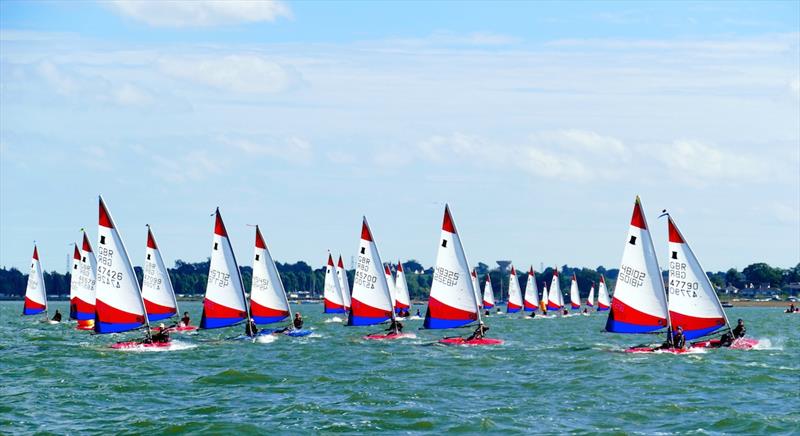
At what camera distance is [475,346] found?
60719 mm

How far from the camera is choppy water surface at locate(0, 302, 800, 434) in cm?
3431

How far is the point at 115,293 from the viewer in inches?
2256

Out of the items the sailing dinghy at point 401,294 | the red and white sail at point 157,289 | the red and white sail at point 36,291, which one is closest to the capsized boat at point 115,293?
the red and white sail at point 157,289

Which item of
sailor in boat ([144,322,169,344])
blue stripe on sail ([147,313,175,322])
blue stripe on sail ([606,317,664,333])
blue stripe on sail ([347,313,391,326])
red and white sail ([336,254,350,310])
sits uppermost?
red and white sail ([336,254,350,310])

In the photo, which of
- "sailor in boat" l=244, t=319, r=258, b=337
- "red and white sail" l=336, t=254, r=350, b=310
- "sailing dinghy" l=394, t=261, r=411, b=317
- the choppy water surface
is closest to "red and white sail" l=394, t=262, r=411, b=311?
"sailing dinghy" l=394, t=261, r=411, b=317

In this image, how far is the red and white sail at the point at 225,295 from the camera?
63.1m

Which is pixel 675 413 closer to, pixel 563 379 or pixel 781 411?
pixel 781 411

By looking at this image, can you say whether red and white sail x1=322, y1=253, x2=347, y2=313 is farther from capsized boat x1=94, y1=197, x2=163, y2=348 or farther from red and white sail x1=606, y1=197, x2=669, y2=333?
red and white sail x1=606, y1=197, x2=669, y2=333

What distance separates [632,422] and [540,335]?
4714cm

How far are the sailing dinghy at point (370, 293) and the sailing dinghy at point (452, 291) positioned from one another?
269 inches

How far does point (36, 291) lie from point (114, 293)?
5034 cm

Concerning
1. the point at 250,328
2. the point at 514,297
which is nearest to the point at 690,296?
the point at 250,328

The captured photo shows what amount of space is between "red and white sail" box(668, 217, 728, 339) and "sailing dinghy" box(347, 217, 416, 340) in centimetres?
1800

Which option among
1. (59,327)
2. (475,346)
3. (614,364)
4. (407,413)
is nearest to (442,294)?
(475,346)
